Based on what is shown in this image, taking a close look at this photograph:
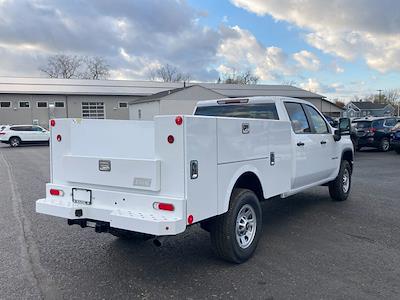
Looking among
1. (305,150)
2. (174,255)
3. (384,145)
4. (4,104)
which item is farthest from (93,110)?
(174,255)

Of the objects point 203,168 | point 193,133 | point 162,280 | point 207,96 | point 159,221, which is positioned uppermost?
point 207,96

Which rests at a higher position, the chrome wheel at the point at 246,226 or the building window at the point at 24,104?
the building window at the point at 24,104

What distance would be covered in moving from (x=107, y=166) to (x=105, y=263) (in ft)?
4.27

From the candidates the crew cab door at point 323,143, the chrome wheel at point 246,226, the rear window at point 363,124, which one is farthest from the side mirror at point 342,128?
the rear window at point 363,124

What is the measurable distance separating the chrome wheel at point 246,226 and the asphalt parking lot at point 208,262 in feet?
0.86

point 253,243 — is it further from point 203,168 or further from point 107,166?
point 107,166

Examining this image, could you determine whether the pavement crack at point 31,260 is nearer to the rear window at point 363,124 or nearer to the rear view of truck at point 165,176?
the rear view of truck at point 165,176

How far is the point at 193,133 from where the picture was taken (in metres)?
3.82

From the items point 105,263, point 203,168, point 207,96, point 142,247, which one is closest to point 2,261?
point 105,263

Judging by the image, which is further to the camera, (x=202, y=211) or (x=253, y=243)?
(x=253, y=243)

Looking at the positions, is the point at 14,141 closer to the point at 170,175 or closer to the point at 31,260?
the point at 31,260

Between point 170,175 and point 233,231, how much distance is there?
45.4 inches

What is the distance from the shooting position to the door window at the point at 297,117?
6195mm

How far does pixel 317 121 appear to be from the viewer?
7156 mm
